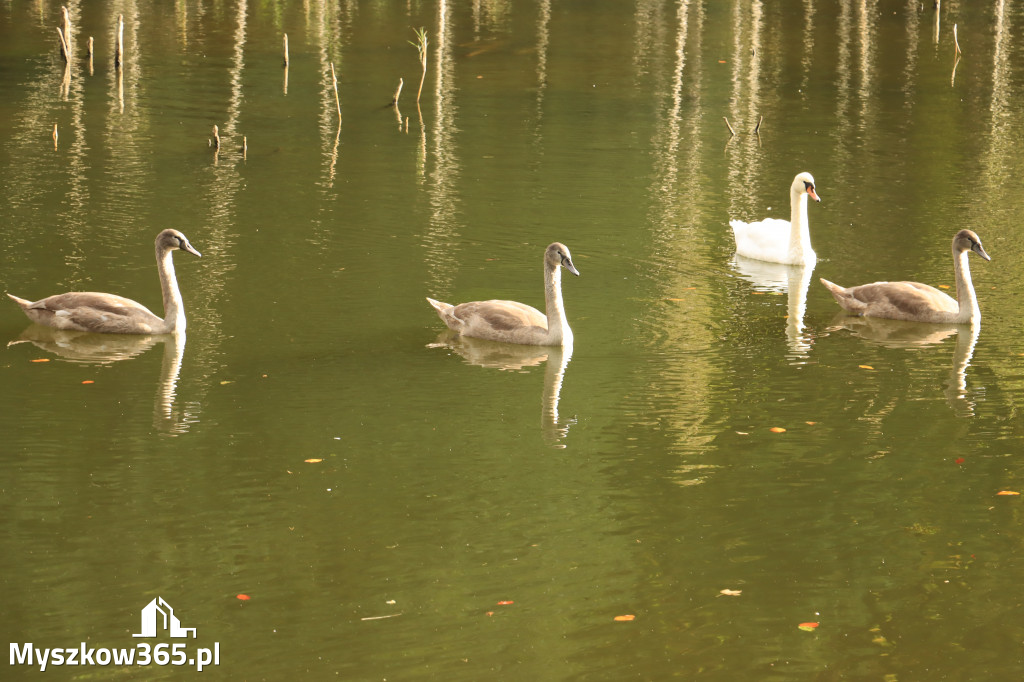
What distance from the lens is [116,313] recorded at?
13.4 meters

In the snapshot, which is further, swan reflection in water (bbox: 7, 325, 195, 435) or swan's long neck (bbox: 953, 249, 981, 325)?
swan's long neck (bbox: 953, 249, 981, 325)

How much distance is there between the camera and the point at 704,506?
978 centimetres

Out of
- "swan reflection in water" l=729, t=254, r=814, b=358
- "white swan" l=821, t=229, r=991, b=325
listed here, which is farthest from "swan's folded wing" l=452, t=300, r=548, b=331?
"white swan" l=821, t=229, r=991, b=325

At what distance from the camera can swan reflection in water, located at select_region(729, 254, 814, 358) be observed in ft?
47.4

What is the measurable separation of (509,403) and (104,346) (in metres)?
3.91

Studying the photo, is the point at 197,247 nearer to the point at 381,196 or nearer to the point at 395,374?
the point at 381,196

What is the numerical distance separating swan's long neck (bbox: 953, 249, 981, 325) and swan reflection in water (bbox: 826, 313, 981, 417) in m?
0.08

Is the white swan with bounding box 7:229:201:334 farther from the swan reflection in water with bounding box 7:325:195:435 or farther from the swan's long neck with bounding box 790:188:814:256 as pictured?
the swan's long neck with bounding box 790:188:814:256

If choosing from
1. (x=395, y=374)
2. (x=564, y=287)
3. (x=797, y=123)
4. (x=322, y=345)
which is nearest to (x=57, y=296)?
(x=322, y=345)

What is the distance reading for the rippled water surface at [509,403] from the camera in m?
8.24

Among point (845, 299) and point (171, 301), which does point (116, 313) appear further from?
point (845, 299)

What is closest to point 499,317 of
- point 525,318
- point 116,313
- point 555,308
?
point 525,318

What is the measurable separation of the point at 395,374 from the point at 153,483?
2854mm

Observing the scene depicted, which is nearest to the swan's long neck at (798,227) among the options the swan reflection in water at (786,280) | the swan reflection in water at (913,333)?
the swan reflection in water at (786,280)
